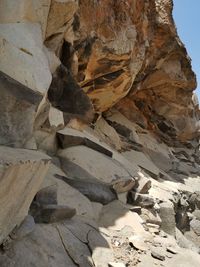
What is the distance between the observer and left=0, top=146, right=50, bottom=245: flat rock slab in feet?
10.2

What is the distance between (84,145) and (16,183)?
5.68 metres

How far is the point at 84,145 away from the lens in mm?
9039

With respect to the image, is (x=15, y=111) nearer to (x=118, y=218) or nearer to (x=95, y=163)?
(x=118, y=218)

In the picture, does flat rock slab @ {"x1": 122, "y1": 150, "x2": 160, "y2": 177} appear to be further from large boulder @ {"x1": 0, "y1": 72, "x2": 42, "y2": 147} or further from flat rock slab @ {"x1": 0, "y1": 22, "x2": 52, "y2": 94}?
large boulder @ {"x1": 0, "y1": 72, "x2": 42, "y2": 147}

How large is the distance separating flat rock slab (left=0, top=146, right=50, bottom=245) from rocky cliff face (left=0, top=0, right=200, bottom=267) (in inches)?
0.7

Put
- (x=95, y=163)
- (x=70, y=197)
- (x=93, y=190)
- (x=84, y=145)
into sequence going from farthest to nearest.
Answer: (x=84, y=145)
(x=95, y=163)
(x=93, y=190)
(x=70, y=197)

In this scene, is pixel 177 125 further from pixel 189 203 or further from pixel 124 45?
pixel 124 45

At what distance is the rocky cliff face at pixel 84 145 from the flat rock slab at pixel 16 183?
0.06ft

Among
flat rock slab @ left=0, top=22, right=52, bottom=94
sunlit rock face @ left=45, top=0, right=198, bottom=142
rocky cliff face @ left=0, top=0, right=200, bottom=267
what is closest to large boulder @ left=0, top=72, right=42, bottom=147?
rocky cliff face @ left=0, top=0, right=200, bottom=267

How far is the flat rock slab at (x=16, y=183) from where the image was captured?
3.12 meters

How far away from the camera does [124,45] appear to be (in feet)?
39.1

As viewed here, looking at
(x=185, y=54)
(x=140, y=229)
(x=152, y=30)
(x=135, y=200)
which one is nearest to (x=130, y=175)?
(x=135, y=200)

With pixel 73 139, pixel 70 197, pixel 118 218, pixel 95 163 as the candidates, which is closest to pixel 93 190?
pixel 118 218

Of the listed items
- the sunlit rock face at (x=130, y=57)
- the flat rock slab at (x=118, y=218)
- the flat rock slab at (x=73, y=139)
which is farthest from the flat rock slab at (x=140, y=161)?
the flat rock slab at (x=118, y=218)
